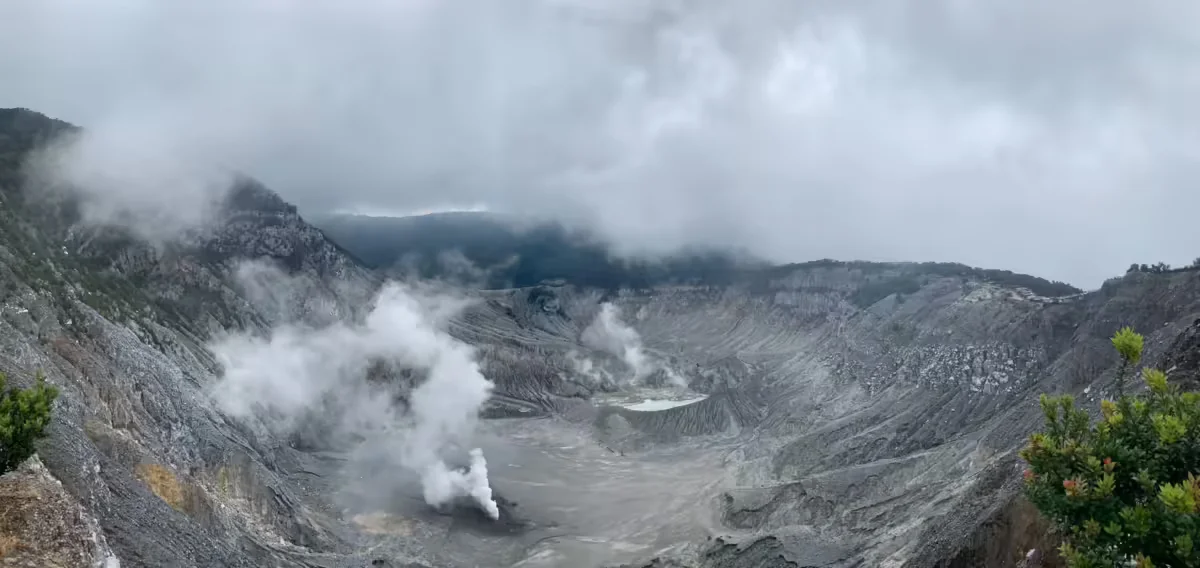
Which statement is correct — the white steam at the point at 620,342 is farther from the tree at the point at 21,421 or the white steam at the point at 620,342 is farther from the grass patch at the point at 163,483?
the tree at the point at 21,421

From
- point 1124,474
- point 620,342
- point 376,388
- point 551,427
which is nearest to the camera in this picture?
point 1124,474

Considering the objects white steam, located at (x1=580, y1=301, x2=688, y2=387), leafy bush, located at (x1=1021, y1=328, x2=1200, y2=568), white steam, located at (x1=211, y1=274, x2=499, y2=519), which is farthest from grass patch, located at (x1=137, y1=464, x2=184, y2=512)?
white steam, located at (x1=580, y1=301, x2=688, y2=387)

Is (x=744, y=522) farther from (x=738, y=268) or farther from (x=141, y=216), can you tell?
(x=738, y=268)

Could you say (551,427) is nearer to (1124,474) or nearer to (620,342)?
(620,342)

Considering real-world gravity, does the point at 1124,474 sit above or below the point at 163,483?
above

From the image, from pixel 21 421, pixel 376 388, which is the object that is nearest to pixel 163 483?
pixel 21 421

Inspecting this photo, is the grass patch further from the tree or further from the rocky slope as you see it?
the tree

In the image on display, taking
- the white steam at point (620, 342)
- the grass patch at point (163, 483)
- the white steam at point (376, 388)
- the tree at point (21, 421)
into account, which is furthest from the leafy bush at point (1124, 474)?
the white steam at point (620, 342)

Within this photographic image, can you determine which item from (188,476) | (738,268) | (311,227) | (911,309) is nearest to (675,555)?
(188,476)
